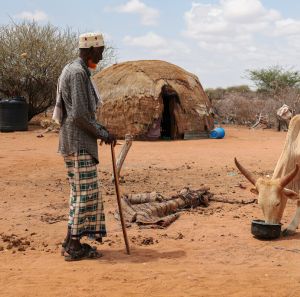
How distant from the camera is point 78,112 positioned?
4441 mm

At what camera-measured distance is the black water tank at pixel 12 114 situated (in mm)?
19297

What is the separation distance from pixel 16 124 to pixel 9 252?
600 inches

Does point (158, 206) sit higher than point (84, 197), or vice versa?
point (84, 197)

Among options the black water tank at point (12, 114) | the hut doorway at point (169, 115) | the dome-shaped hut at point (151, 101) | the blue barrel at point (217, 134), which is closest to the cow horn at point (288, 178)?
the dome-shaped hut at point (151, 101)

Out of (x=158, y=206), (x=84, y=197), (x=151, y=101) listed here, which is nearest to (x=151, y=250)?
(x=84, y=197)

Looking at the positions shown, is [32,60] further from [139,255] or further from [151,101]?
[139,255]

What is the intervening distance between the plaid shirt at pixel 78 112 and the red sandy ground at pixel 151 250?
1.04 meters

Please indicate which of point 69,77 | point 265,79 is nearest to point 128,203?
point 69,77

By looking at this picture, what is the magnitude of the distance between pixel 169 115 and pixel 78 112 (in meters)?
14.2

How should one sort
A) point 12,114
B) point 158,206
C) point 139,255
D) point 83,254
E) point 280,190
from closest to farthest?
point 83,254 → point 139,255 → point 280,190 → point 158,206 → point 12,114

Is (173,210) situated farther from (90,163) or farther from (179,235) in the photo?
(90,163)

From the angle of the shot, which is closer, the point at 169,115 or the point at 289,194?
the point at 289,194

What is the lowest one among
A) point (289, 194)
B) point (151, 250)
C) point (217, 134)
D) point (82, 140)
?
point (151, 250)

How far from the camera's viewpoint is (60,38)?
22844 mm
